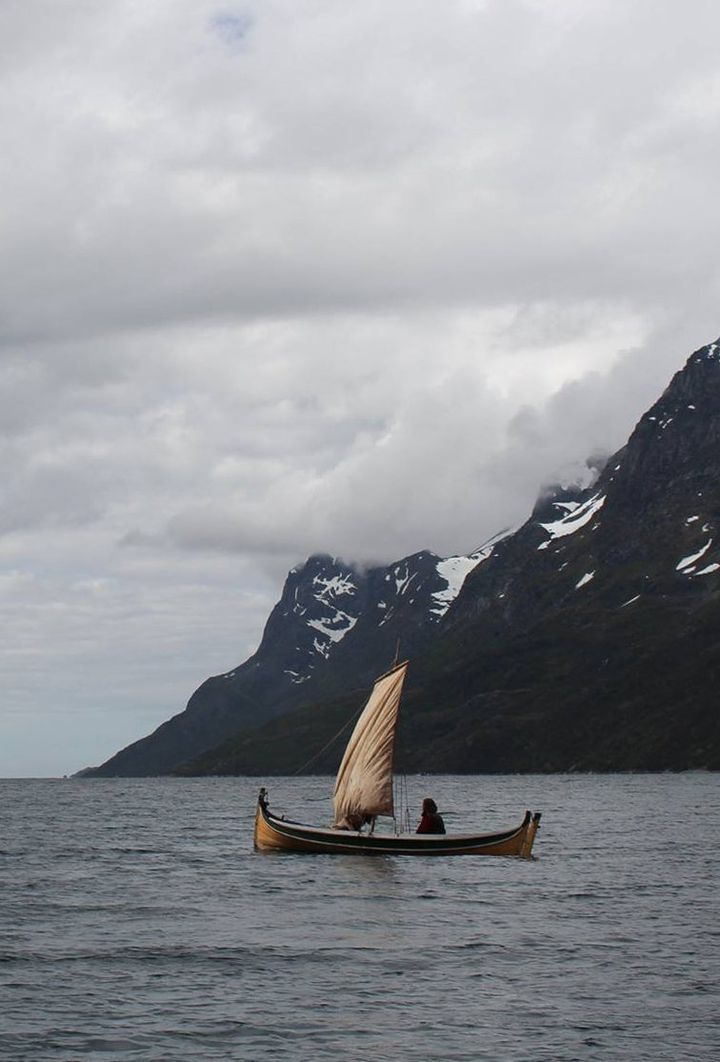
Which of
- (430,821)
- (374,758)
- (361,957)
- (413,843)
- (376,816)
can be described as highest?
(374,758)

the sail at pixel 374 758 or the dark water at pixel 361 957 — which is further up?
the sail at pixel 374 758

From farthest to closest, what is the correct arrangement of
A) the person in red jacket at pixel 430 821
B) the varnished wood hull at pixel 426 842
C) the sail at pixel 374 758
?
the sail at pixel 374 758 < the person in red jacket at pixel 430 821 < the varnished wood hull at pixel 426 842

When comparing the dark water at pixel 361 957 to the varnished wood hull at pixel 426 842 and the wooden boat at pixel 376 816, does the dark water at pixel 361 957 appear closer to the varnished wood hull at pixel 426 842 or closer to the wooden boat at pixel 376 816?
the varnished wood hull at pixel 426 842

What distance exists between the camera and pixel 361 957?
47156 millimetres

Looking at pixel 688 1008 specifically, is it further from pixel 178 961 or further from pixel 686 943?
pixel 178 961

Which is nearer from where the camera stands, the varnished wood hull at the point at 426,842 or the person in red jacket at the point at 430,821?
the varnished wood hull at the point at 426,842

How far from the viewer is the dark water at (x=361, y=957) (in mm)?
34625

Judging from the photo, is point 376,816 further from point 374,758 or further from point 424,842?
point 424,842

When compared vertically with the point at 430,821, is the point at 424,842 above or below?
below

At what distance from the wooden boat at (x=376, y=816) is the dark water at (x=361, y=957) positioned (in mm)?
1228

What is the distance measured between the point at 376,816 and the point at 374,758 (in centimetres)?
369

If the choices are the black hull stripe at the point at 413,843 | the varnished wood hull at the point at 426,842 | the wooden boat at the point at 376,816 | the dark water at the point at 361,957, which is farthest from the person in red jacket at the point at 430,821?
the dark water at the point at 361,957

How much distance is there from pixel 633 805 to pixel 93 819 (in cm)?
6403

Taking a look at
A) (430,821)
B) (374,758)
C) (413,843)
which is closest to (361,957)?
(413,843)
